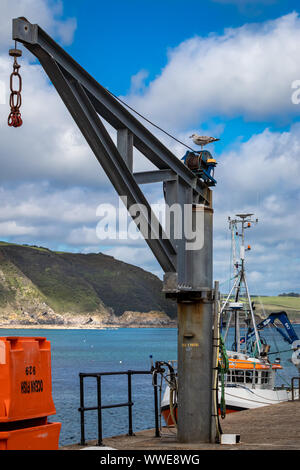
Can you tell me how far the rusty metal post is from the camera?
11312 mm

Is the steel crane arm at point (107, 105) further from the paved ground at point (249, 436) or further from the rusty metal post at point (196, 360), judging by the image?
the paved ground at point (249, 436)

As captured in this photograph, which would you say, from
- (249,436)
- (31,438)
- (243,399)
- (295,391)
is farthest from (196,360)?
(295,391)

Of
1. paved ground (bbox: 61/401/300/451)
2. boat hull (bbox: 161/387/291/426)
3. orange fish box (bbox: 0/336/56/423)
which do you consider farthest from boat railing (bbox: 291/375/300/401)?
orange fish box (bbox: 0/336/56/423)

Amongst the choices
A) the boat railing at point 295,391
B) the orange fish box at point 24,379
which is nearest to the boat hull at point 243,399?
the boat railing at point 295,391

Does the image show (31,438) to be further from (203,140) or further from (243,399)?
(243,399)

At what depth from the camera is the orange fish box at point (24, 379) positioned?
756 cm

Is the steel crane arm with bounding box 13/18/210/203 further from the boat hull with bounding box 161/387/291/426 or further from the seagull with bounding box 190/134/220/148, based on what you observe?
the boat hull with bounding box 161/387/291/426

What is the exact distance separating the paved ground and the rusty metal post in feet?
1.17

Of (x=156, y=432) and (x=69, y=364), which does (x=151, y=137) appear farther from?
(x=69, y=364)

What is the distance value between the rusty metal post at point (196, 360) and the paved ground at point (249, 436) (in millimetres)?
355

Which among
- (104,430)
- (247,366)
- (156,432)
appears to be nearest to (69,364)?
(104,430)

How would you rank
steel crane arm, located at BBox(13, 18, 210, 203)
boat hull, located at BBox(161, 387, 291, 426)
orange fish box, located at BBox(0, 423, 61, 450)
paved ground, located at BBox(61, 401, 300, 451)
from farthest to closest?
1. boat hull, located at BBox(161, 387, 291, 426)
2. paved ground, located at BBox(61, 401, 300, 451)
3. steel crane arm, located at BBox(13, 18, 210, 203)
4. orange fish box, located at BBox(0, 423, 61, 450)

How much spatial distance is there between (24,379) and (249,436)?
647cm

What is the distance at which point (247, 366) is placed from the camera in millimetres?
29578
